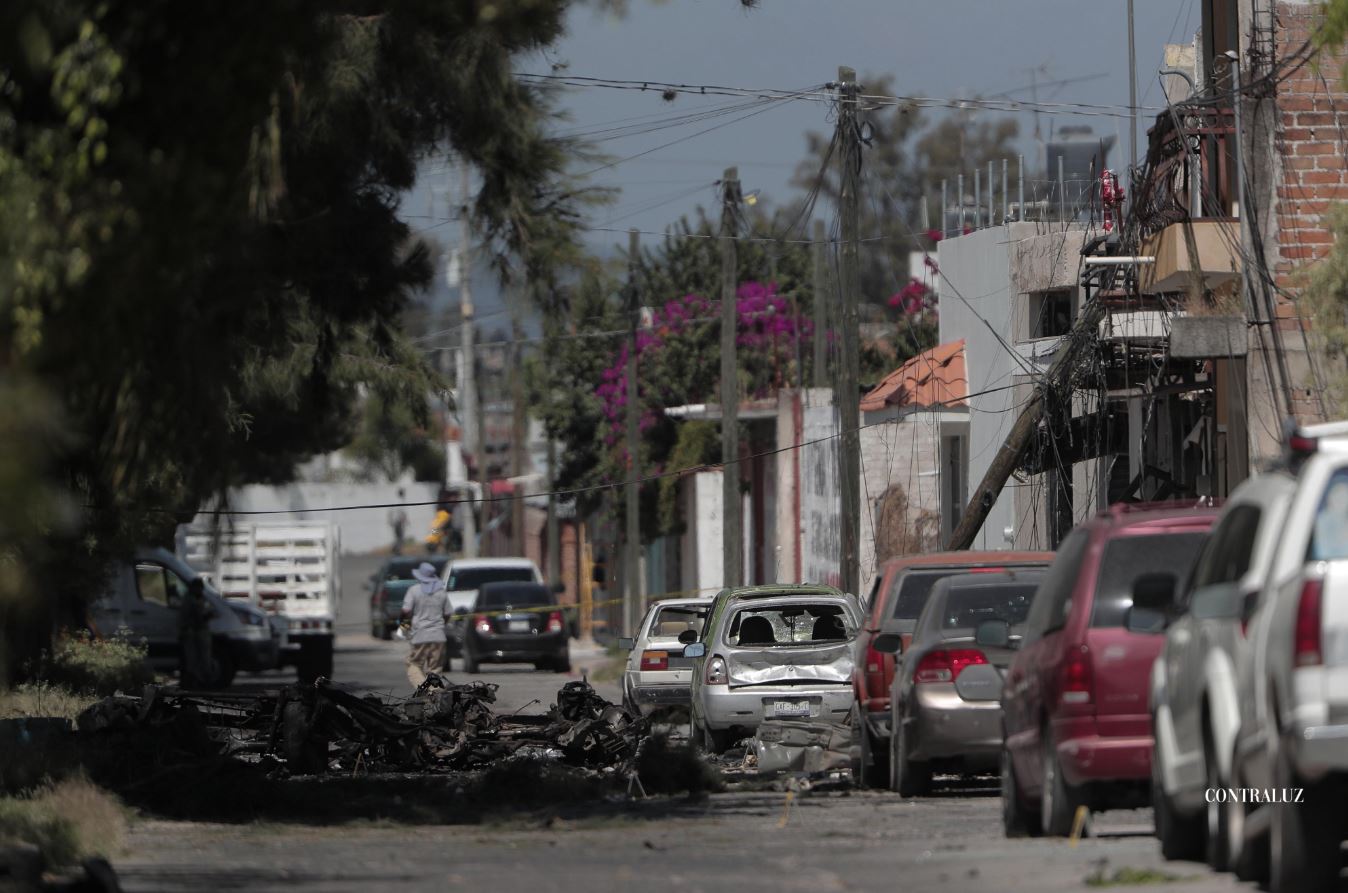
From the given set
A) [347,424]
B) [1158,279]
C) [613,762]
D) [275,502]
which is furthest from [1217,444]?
[275,502]

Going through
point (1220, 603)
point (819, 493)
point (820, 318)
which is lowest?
point (1220, 603)

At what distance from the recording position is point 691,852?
35.0ft

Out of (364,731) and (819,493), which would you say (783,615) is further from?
(819,493)

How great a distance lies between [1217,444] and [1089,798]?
12272mm

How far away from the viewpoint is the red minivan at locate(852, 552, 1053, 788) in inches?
600

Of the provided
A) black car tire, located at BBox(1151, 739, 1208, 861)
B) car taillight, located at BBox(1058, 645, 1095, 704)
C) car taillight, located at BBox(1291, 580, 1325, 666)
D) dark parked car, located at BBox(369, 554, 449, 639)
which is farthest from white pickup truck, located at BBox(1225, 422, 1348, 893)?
dark parked car, located at BBox(369, 554, 449, 639)

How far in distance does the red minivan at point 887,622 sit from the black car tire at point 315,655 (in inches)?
866

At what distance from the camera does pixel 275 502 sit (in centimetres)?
10744

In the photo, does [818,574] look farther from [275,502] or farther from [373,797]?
[275,502]

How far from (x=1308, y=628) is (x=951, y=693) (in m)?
6.54

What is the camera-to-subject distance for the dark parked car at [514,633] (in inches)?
1481

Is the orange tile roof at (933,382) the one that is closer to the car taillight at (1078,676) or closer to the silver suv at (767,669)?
the silver suv at (767,669)

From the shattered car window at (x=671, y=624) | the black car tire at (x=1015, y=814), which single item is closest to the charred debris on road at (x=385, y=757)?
the shattered car window at (x=671, y=624)

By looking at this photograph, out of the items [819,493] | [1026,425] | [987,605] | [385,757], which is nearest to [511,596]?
[819,493]
